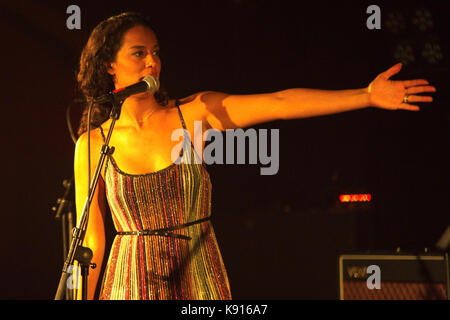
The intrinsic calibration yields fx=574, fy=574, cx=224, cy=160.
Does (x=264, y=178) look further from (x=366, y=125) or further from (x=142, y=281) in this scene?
(x=142, y=281)

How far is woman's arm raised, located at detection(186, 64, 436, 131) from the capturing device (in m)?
1.79

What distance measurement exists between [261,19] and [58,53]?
4.24 feet

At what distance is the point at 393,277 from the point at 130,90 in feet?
5.64

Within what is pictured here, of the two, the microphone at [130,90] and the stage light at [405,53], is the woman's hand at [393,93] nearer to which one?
the microphone at [130,90]

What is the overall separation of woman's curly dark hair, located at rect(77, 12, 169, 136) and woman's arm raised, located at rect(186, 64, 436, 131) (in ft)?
0.78

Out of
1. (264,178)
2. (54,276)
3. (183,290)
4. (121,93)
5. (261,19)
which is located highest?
(261,19)

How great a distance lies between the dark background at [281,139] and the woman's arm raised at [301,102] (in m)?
1.49

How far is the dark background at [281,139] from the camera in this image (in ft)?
11.2

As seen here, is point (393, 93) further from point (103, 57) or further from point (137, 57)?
point (103, 57)

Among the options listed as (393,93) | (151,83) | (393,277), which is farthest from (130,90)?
(393,277)

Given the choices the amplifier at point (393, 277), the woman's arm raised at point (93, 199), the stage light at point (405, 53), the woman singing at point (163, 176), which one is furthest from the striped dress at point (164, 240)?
the stage light at point (405, 53)

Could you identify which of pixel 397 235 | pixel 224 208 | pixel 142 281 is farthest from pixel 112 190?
pixel 397 235

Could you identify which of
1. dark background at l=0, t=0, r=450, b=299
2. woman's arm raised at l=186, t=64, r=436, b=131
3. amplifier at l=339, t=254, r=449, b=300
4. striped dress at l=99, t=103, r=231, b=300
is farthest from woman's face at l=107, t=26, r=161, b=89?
amplifier at l=339, t=254, r=449, b=300

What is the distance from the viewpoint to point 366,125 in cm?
372
